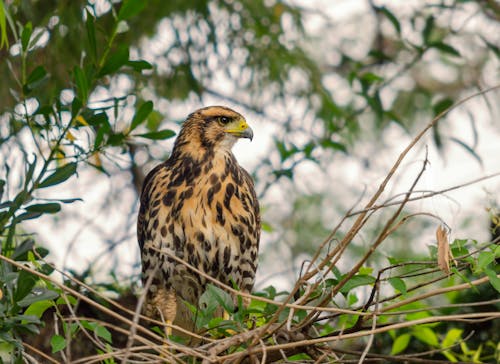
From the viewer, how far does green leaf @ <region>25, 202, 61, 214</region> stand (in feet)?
9.71

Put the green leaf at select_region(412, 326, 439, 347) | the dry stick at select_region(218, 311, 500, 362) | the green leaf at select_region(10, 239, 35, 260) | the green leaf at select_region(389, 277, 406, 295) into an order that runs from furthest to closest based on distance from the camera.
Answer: the green leaf at select_region(412, 326, 439, 347) → the green leaf at select_region(10, 239, 35, 260) → the green leaf at select_region(389, 277, 406, 295) → the dry stick at select_region(218, 311, 500, 362)

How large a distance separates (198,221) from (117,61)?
3.42ft

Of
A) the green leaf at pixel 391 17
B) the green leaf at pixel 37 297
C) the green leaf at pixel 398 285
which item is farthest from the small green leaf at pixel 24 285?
the green leaf at pixel 391 17

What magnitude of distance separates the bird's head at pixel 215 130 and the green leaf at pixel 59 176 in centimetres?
111

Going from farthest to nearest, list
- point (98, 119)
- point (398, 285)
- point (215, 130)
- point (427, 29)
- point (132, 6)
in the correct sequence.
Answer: point (427, 29), point (215, 130), point (98, 119), point (132, 6), point (398, 285)

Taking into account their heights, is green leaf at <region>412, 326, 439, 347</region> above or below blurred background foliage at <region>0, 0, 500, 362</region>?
below

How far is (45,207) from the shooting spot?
297cm

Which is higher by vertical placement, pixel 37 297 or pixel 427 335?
pixel 427 335

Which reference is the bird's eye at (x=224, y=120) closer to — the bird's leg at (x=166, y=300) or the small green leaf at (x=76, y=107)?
the bird's leg at (x=166, y=300)

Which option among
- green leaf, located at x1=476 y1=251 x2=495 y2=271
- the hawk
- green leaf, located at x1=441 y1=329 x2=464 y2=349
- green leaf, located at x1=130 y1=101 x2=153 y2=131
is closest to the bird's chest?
the hawk

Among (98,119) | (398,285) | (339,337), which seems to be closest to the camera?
(339,337)

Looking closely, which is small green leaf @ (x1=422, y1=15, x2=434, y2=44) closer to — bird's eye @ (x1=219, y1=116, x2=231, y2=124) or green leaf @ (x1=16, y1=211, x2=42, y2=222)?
bird's eye @ (x1=219, y1=116, x2=231, y2=124)

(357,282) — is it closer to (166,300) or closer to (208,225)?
(208,225)

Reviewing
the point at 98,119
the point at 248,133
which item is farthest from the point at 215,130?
the point at 98,119
